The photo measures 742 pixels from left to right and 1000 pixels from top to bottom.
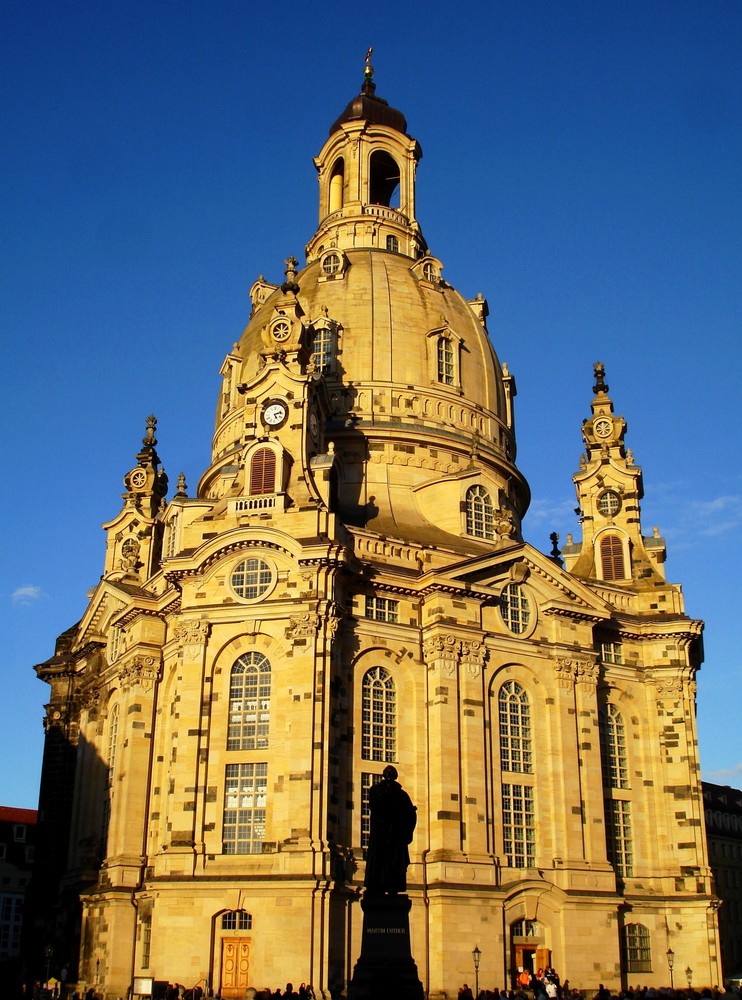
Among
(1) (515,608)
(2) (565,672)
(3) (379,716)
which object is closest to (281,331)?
(1) (515,608)

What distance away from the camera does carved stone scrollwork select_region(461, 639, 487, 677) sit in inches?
2000

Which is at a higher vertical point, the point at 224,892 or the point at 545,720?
the point at 545,720

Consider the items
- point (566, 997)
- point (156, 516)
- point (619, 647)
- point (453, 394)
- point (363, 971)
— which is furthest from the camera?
point (156, 516)

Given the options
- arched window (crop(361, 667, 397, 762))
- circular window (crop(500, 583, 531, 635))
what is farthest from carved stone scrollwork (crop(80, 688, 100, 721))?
circular window (crop(500, 583, 531, 635))

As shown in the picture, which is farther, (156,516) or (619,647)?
(156,516)

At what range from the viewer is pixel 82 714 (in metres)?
63.9

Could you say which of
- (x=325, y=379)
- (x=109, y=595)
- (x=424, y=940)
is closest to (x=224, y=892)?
(x=424, y=940)

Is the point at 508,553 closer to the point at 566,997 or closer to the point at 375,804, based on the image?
the point at 566,997

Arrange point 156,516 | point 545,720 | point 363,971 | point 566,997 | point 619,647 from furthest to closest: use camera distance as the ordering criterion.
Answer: point 156,516
point 619,647
point 545,720
point 566,997
point 363,971

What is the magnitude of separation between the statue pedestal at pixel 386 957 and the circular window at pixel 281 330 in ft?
112

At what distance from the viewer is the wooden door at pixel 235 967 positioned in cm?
4306

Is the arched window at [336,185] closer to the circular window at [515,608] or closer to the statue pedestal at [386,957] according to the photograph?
the circular window at [515,608]

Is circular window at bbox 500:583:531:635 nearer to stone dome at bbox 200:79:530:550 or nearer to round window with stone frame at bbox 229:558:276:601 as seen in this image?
stone dome at bbox 200:79:530:550

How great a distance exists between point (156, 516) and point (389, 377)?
58.2ft
